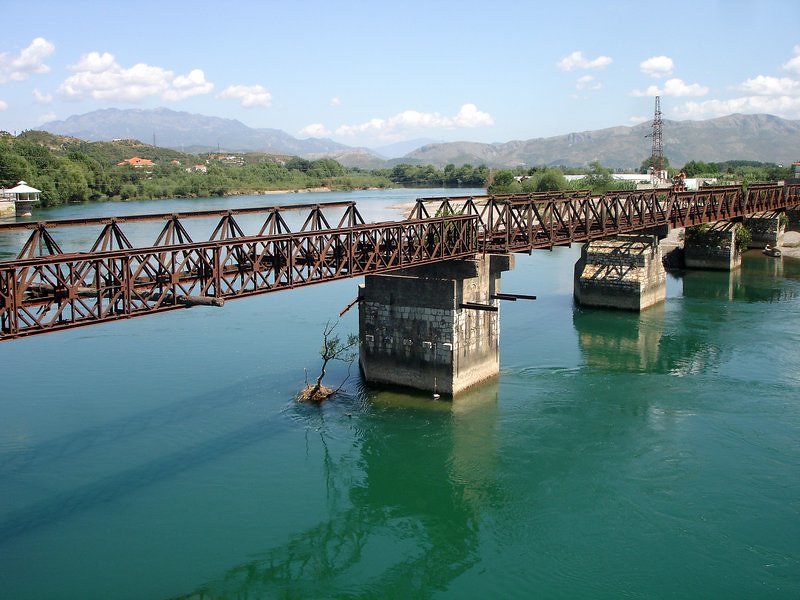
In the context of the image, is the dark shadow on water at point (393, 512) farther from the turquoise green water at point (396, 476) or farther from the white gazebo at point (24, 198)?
the white gazebo at point (24, 198)

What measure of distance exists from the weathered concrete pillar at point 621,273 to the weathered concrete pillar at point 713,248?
16.8m

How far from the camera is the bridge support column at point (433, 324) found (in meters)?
29.8

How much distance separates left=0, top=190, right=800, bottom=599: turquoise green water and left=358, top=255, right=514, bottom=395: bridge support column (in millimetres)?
1126

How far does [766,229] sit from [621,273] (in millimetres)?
34416

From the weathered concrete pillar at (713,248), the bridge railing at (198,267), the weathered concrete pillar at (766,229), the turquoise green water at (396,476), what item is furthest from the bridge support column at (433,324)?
the weathered concrete pillar at (766,229)

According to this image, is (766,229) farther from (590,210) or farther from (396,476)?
(396,476)

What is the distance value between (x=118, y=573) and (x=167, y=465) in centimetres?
612

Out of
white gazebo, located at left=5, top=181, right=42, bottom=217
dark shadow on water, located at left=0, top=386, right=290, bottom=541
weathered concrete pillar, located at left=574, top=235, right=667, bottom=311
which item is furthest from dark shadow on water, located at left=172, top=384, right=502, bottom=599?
white gazebo, located at left=5, top=181, right=42, bottom=217

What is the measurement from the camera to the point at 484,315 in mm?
31156

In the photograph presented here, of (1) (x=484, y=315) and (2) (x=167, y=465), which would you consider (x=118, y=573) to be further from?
(1) (x=484, y=315)

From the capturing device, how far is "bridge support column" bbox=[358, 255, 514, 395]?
29.8m

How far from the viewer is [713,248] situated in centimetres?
6309

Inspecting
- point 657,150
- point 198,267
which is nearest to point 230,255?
point 198,267

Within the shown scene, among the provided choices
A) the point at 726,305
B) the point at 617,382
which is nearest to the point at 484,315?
the point at 617,382
